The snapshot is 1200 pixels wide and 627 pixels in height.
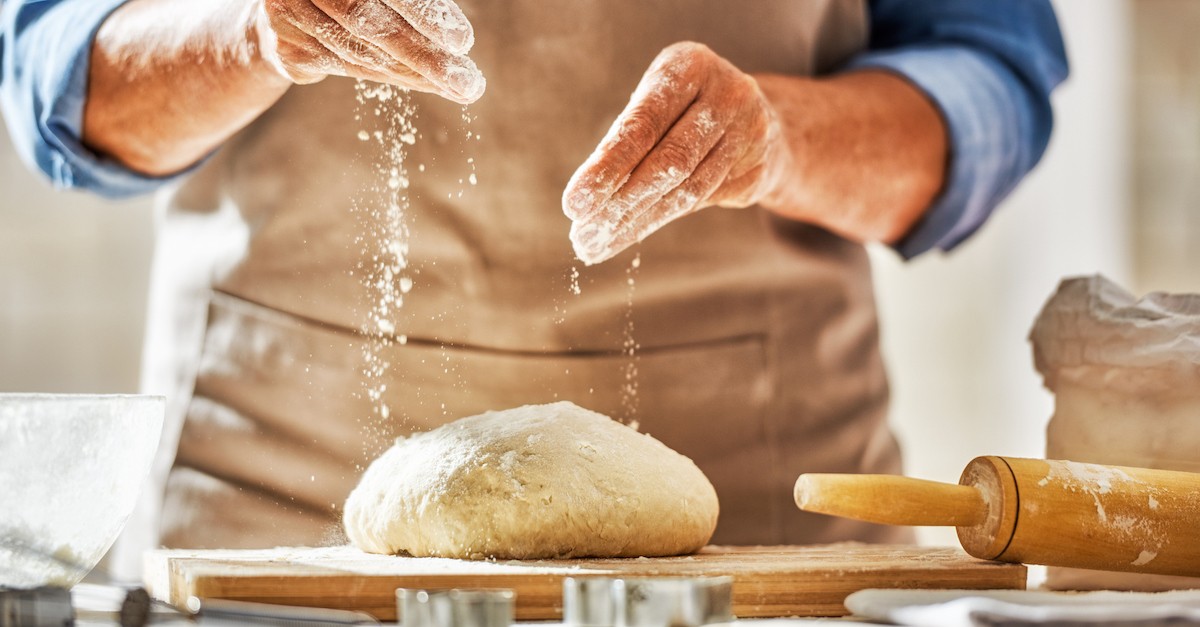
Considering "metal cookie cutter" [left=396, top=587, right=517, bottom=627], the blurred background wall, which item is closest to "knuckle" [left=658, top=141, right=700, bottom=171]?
"metal cookie cutter" [left=396, top=587, right=517, bottom=627]

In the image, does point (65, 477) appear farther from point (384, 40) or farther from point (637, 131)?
point (637, 131)

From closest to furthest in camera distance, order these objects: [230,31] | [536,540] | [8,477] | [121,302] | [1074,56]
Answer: [8,477]
[536,540]
[230,31]
[1074,56]
[121,302]

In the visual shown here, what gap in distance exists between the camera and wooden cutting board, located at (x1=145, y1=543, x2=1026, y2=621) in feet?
2.77

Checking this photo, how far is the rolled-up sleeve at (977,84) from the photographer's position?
4.90ft

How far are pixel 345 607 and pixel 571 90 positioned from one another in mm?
627

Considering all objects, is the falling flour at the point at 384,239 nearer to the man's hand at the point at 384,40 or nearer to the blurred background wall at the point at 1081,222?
the man's hand at the point at 384,40

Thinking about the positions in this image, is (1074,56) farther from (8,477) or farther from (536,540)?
(8,477)

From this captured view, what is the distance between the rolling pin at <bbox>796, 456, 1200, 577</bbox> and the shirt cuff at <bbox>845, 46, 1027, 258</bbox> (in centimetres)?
61

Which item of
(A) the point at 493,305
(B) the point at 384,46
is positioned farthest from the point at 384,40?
(A) the point at 493,305

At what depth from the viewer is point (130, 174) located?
1.35 metres

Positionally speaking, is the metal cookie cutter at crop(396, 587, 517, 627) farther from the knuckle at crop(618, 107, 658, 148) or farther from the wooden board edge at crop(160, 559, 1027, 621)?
the knuckle at crop(618, 107, 658, 148)

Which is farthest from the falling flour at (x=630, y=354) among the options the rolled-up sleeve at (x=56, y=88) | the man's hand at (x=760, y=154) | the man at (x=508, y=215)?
the rolled-up sleeve at (x=56, y=88)

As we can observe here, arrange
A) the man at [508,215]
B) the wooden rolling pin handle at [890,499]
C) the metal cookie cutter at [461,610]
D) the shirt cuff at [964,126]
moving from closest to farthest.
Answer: the metal cookie cutter at [461,610]
the wooden rolling pin handle at [890,499]
the man at [508,215]
the shirt cuff at [964,126]

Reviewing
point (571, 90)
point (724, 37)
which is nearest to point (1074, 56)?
point (724, 37)
